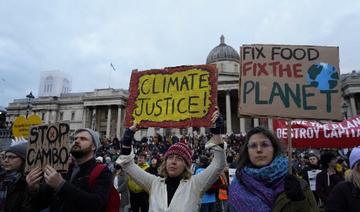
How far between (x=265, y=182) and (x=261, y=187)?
60mm

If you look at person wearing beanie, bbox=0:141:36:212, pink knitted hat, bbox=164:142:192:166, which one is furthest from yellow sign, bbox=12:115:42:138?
pink knitted hat, bbox=164:142:192:166

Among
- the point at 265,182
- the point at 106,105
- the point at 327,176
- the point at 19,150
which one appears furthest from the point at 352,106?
the point at 19,150

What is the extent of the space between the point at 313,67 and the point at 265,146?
1.65 meters

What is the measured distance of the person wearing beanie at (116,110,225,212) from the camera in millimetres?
3250

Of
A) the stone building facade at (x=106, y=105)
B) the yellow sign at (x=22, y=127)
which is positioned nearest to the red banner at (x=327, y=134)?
the yellow sign at (x=22, y=127)

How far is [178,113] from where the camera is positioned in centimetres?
455

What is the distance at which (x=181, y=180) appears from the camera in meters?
3.44

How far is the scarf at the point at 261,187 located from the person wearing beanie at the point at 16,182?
78.3 inches

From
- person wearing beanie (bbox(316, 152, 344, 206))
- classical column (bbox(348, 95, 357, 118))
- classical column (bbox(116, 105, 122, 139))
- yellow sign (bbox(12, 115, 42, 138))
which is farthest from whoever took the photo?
classical column (bbox(116, 105, 122, 139))

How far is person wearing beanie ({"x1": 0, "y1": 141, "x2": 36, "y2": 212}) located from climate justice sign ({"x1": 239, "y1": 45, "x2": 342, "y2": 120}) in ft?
8.08

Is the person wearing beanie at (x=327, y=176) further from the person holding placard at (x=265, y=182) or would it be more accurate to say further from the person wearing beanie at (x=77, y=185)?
the person wearing beanie at (x=77, y=185)

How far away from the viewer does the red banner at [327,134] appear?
→ 28.6ft

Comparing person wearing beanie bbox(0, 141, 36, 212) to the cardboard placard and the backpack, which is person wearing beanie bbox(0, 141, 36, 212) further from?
the backpack

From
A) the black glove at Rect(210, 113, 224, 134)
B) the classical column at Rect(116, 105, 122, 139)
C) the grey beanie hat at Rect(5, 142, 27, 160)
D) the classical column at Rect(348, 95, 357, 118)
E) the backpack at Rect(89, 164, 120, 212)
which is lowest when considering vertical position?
the backpack at Rect(89, 164, 120, 212)
